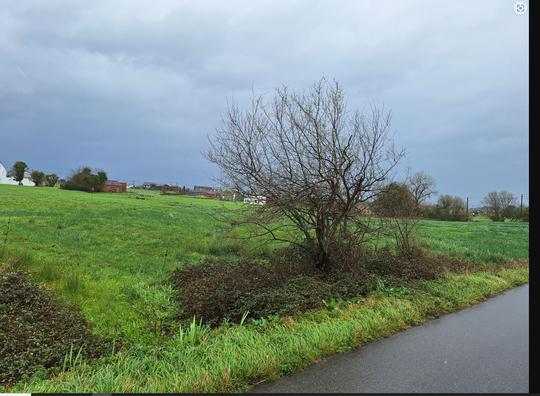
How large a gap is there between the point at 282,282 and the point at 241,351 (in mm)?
3467

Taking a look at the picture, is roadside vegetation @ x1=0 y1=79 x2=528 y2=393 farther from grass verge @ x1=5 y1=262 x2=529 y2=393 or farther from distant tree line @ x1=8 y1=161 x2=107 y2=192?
distant tree line @ x1=8 y1=161 x2=107 y2=192

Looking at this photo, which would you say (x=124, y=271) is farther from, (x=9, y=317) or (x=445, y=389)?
(x=445, y=389)

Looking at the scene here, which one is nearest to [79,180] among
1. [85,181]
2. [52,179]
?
[85,181]

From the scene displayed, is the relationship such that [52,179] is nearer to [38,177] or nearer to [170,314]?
[38,177]

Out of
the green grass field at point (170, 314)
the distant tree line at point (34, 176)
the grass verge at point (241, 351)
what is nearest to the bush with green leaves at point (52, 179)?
the distant tree line at point (34, 176)

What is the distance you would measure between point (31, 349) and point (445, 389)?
15.8 ft

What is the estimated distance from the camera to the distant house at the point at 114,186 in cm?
7431

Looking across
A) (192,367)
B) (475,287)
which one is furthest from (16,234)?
(475,287)

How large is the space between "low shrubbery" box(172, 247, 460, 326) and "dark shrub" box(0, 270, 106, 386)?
170cm

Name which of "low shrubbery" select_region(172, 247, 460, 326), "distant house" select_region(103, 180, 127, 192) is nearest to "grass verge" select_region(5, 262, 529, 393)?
"low shrubbery" select_region(172, 247, 460, 326)

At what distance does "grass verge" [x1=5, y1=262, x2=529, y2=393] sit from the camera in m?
4.19
